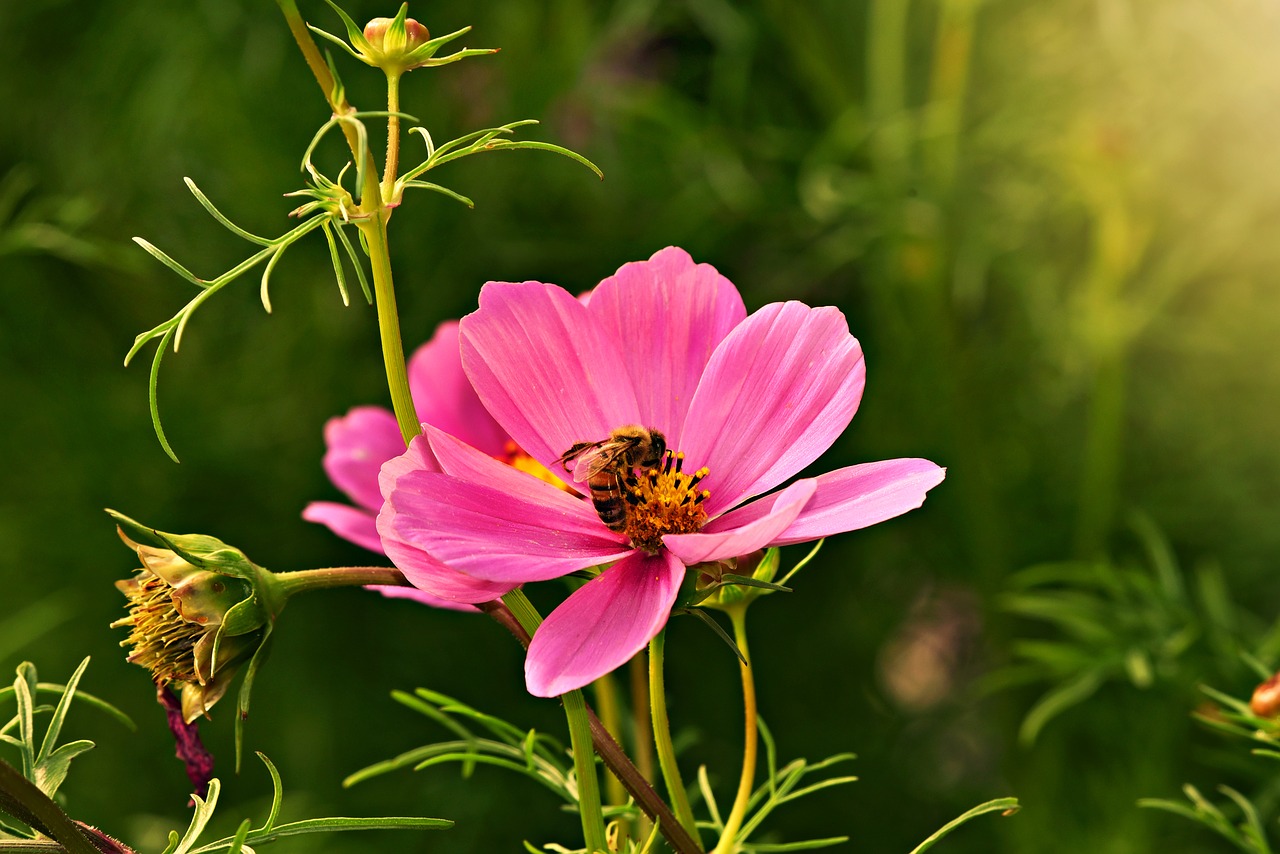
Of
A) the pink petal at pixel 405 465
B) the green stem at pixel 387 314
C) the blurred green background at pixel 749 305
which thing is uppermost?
the green stem at pixel 387 314

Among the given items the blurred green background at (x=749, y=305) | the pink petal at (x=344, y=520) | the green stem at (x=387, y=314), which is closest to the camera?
the green stem at (x=387, y=314)

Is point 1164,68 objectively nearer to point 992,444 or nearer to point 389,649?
point 992,444

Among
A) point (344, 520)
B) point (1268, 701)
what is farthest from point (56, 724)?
point (1268, 701)

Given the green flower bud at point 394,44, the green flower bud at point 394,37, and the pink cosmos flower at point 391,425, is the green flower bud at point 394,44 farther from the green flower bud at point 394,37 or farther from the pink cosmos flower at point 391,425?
the pink cosmos flower at point 391,425

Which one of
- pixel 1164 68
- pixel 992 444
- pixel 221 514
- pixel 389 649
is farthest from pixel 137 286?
pixel 1164 68

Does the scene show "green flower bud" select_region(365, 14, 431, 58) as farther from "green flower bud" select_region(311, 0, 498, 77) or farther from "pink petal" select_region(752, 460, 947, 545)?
"pink petal" select_region(752, 460, 947, 545)

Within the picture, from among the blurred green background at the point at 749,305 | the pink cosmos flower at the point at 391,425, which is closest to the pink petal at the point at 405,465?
the pink cosmos flower at the point at 391,425
